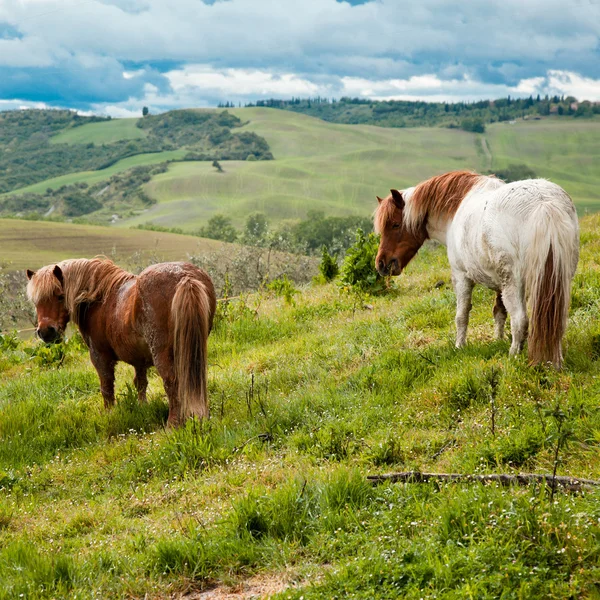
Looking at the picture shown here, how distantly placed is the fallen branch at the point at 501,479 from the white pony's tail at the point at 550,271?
190 cm

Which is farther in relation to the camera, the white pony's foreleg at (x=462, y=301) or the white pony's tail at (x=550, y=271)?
the white pony's foreleg at (x=462, y=301)

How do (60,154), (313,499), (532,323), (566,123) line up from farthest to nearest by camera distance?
(60,154), (566,123), (532,323), (313,499)

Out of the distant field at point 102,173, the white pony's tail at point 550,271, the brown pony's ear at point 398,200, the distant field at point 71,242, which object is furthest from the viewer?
the distant field at point 102,173

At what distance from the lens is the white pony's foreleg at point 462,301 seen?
7.48 metres

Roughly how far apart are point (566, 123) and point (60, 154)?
152m

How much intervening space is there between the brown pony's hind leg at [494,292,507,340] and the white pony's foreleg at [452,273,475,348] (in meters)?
0.33

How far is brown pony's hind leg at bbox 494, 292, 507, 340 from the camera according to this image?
7.53 meters

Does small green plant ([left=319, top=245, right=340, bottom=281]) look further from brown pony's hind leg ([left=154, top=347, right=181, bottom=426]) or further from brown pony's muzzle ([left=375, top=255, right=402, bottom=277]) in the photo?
brown pony's hind leg ([left=154, top=347, right=181, bottom=426])

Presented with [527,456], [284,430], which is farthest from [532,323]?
[284,430]

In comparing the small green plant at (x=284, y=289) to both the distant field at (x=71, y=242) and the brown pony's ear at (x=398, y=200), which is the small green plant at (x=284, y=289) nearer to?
the brown pony's ear at (x=398, y=200)

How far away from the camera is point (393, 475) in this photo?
15.7ft

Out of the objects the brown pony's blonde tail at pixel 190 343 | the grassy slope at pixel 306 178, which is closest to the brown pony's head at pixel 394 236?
the brown pony's blonde tail at pixel 190 343

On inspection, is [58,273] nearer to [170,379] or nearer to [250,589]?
[170,379]

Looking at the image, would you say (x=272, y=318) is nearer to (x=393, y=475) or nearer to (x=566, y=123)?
(x=393, y=475)
